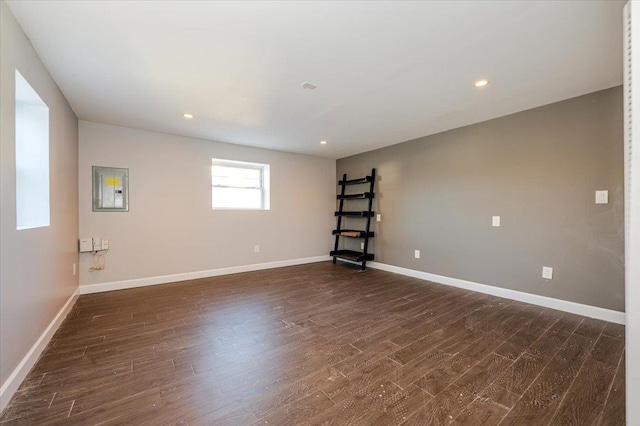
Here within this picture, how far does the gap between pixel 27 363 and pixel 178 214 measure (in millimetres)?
2522

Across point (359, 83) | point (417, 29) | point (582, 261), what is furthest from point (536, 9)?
point (582, 261)

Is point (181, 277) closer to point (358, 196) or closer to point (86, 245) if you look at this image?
point (86, 245)

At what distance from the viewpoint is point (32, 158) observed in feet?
6.81

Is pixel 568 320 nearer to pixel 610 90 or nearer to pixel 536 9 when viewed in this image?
pixel 610 90

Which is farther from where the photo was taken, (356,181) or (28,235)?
(356,181)

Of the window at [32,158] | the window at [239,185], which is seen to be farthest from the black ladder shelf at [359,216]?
the window at [32,158]

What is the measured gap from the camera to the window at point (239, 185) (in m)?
4.50

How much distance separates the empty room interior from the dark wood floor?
0.02m

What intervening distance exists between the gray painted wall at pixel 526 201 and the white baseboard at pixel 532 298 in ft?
0.18

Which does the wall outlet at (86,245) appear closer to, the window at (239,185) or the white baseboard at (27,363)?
the white baseboard at (27,363)

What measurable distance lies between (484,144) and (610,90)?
3.80ft

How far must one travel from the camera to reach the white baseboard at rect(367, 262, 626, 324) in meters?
2.53

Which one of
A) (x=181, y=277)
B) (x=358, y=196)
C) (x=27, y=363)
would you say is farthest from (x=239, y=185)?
(x=27, y=363)

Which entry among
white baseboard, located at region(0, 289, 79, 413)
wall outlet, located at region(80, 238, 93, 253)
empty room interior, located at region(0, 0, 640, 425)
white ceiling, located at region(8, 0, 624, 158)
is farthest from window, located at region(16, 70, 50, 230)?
wall outlet, located at region(80, 238, 93, 253)
